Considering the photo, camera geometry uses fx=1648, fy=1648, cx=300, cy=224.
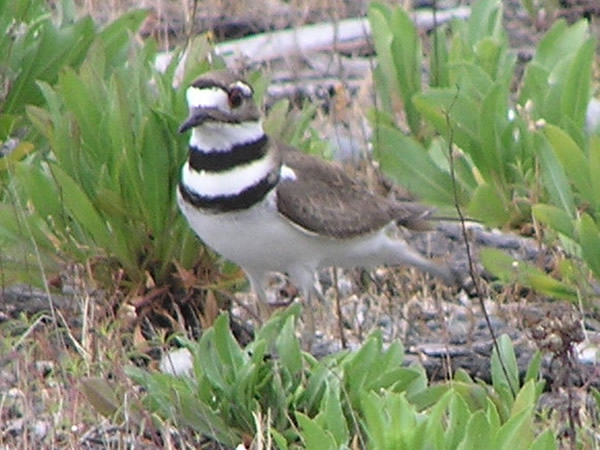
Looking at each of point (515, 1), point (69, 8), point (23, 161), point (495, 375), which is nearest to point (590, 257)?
point (495, 375)

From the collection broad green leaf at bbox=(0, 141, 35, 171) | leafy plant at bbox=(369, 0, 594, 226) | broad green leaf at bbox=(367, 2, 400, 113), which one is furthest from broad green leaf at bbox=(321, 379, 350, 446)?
broad green leaf at bbox=(367, 2, 400, 113)

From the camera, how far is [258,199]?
5.70 metres

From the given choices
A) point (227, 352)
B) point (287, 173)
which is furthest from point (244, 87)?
point (227, 352)

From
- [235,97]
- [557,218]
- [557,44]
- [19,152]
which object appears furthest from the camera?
[557,44]

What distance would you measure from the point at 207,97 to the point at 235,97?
136 mm

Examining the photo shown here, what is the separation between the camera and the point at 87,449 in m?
4.89

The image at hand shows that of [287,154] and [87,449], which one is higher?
[287,154]

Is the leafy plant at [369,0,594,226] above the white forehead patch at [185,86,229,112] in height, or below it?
below

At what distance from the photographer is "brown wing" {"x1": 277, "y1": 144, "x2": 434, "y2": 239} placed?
583cm

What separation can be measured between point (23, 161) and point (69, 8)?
0.99 m

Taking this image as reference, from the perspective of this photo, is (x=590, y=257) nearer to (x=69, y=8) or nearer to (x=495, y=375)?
(x=495, y=375)

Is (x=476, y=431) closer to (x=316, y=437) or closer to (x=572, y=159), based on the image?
(x=316, y=437)

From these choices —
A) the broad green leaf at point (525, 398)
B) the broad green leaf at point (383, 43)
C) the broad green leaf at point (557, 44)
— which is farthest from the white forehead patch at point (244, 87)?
the broad green leaf at point (557, 44)

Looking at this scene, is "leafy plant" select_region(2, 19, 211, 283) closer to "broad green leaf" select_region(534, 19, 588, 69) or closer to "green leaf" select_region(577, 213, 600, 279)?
"green leaf" select_region(577, 213, 600, 279)
